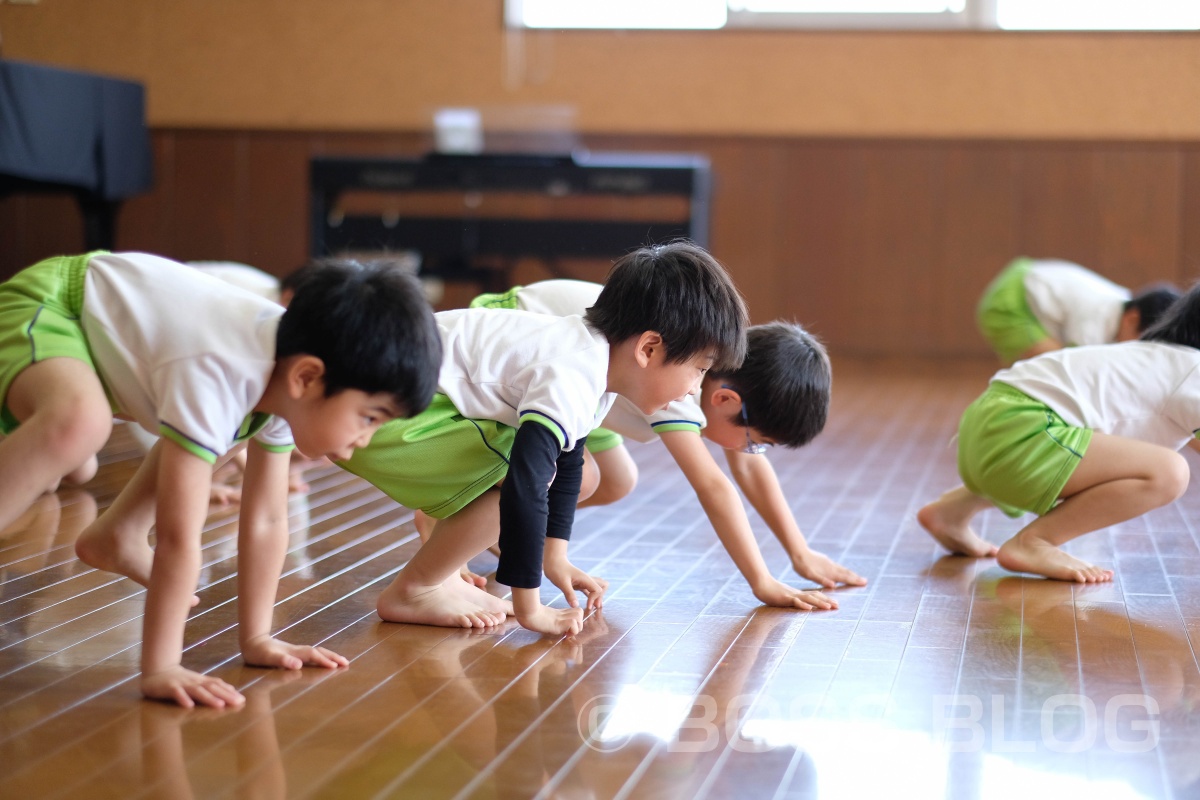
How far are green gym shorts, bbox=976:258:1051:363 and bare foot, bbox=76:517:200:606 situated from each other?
3.11m

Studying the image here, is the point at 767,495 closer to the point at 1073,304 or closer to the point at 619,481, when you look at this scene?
the point at 619,481

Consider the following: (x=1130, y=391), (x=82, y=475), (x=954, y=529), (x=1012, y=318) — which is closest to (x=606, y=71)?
(x=1012, y=318)

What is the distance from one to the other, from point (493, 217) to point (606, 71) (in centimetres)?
105

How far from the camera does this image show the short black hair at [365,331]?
1.41 m

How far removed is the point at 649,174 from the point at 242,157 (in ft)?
8.31

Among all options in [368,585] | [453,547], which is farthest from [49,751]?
[368,585]

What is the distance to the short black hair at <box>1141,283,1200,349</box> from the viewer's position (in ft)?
7.43

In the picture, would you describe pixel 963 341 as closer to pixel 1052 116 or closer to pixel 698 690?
pixel 1052 116

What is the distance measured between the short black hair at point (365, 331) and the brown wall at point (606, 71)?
5637 millimetres

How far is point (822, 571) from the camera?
2.17m

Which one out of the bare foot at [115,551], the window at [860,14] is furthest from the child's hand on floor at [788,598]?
the window at [860,14]

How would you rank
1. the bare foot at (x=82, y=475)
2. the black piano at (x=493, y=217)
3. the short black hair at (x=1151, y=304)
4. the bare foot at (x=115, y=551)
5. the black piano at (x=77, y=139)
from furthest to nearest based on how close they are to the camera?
1. the black piano at (x=493, y=217)
2. the black piano at (x=77, y=139)
3. the short black hair at (x=1151, y=304)
4. the bare foot at (x=82, y=475)
5. the bare foot at (x=115, y=551)

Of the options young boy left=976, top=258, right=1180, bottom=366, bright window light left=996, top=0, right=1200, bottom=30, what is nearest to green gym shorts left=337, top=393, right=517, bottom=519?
young boy left=976, top=258, right=1180, bottom=366

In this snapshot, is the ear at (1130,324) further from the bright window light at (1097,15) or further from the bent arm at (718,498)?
the bright window light at (1097,15)
